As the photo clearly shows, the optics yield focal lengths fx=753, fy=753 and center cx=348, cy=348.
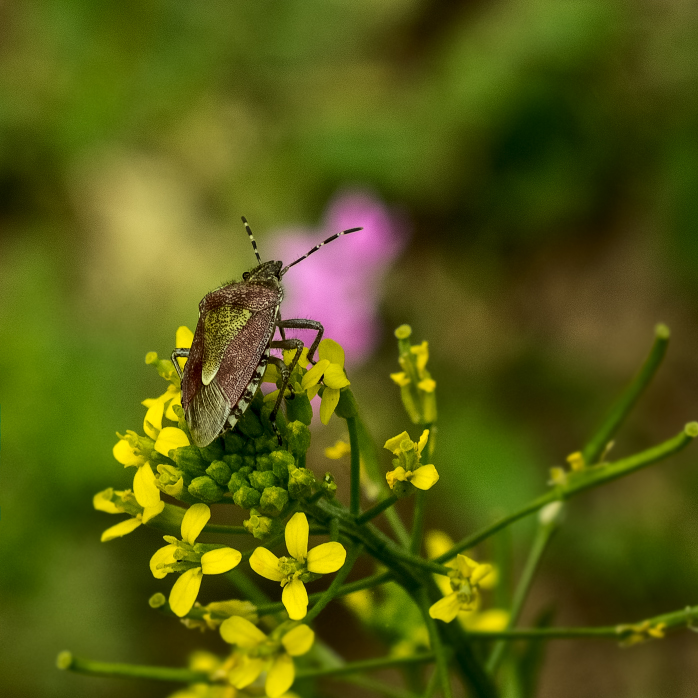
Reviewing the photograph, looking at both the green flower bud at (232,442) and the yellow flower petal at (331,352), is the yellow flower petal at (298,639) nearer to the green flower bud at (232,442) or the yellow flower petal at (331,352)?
the green flower bud at (232,442)

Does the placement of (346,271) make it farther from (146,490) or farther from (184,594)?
(184,594)

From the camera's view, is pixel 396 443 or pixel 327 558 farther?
pixel 396 443

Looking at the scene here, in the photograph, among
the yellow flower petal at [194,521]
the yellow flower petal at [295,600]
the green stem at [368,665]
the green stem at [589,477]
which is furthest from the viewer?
the green stem at [368,665]

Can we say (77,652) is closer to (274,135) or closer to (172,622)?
(172,622)

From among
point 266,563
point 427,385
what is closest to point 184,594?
point 266,563

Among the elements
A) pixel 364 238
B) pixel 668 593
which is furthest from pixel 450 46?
pixel 668 593

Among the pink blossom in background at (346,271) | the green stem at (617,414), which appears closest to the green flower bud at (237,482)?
the green stem at (617,414)
